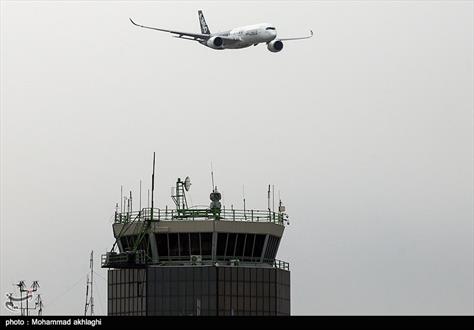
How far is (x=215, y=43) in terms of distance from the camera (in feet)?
616

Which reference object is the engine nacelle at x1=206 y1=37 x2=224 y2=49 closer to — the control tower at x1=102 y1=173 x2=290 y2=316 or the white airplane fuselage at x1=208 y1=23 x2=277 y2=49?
the white airplane fuselage at x1=208 y1=23 x2=277 y2=49

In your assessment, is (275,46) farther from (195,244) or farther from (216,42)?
(195,244)

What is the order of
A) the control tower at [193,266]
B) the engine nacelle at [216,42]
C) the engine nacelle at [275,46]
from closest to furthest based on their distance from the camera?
the control tower at [193,266] → the engine nacelle at [275,46] → the engine nacelle at [216,42]

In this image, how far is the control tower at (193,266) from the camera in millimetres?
131875

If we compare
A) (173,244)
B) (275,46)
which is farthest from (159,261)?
(275,46)

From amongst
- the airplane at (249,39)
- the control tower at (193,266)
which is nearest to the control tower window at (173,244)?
the control tower at (193,266)

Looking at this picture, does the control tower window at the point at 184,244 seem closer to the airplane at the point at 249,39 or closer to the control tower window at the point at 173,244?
the control tower window at the point at 173,244

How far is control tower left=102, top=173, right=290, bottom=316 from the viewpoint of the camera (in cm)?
13188

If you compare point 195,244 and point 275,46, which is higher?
point 275,46

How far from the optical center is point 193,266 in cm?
13300

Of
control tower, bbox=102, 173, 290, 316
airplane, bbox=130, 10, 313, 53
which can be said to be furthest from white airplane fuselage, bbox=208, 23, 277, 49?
control tower, bbox=102, 173, 290, 316

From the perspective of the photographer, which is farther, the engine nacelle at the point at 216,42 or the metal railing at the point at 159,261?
the engine nacelle at the point at 216,42
